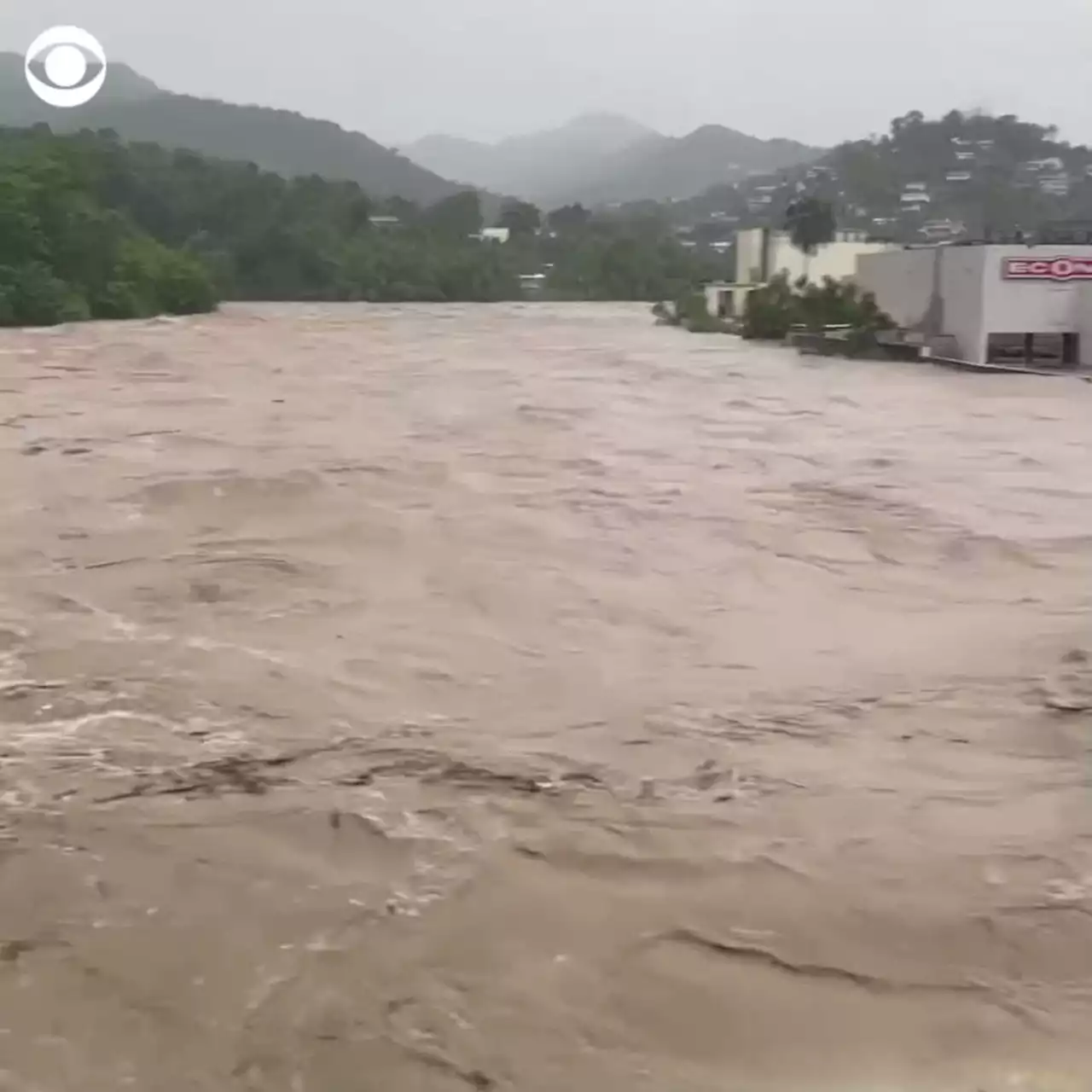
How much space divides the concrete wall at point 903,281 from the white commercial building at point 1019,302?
0.52 feet

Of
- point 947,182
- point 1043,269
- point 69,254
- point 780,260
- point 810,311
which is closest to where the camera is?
point 1043,269

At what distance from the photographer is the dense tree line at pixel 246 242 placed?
11.0m

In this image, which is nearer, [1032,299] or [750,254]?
[1032,299]

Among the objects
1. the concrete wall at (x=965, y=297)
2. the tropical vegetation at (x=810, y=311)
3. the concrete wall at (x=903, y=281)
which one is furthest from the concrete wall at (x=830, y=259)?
the concrete wall at (x=965, y=297)

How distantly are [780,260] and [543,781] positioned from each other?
8.95 m

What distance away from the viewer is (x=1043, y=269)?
7.17m

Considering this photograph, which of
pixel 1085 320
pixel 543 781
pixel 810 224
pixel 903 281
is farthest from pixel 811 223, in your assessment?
pixel 543 781

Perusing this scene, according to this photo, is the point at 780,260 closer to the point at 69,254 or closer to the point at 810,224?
the point at 810,224

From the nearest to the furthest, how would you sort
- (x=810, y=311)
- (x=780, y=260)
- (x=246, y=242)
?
(x=810, y=311), (x=780, y=260), (x=246, y=242)

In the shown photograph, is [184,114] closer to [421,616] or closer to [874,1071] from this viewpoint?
[421,616]

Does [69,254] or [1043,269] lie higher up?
[69,254]

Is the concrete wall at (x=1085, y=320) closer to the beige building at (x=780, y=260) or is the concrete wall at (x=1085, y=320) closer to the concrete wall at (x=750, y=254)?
the beige building at (x=780, y=260)

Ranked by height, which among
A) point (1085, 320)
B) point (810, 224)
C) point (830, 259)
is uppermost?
point (810, 224)

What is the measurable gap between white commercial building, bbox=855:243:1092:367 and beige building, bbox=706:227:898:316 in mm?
1357
